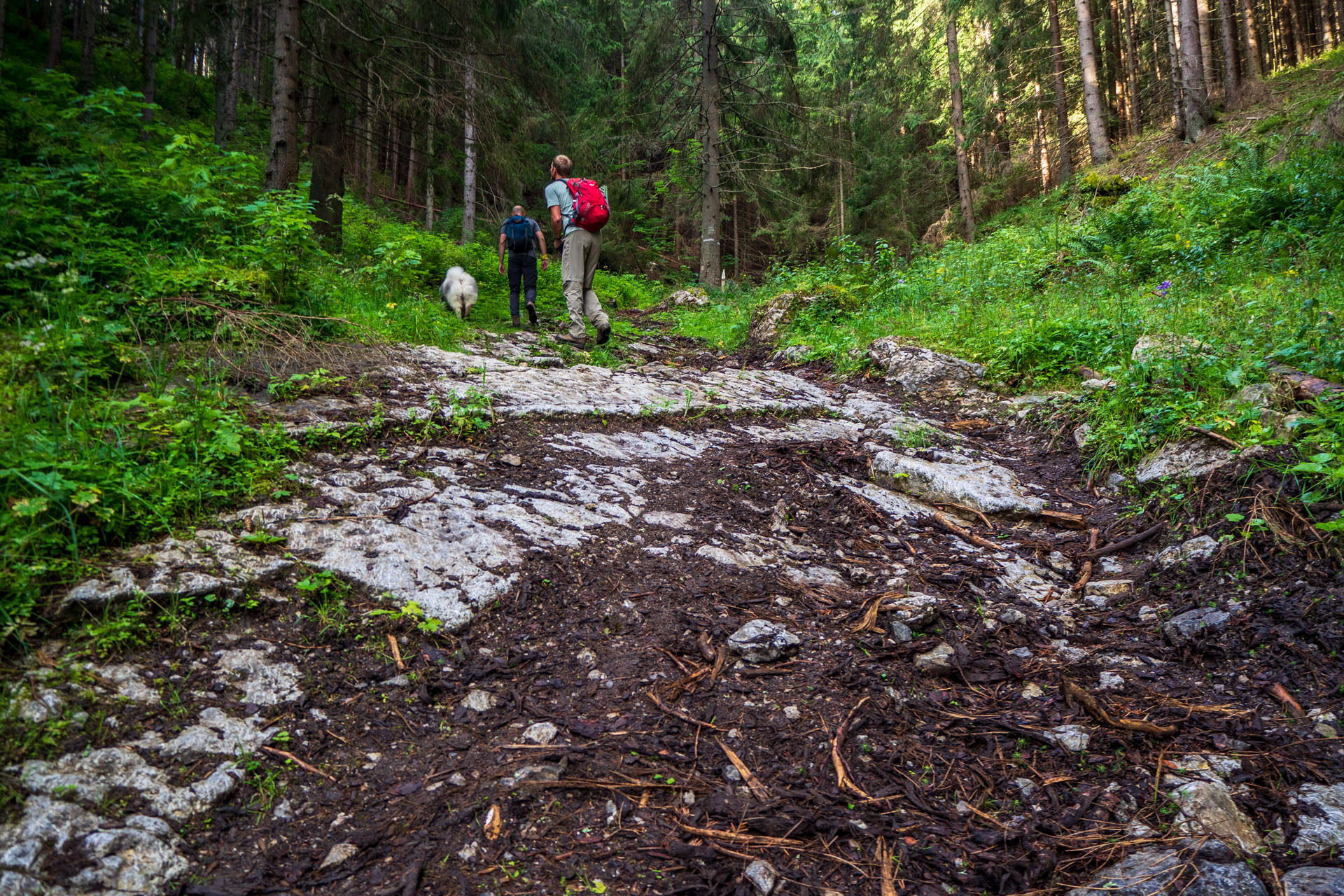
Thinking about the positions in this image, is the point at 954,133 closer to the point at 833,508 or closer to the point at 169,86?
the point at 833,508

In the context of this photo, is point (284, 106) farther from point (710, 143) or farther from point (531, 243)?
point (710, 143)

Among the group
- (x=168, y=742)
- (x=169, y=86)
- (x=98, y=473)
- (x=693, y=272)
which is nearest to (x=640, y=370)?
(x=98, y=473)

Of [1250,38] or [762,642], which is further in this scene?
[1250,38]

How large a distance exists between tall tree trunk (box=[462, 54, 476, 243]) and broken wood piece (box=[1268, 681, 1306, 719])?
35.0 feet

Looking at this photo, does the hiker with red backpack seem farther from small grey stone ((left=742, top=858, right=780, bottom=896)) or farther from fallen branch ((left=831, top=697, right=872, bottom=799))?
small grey stone ((left=742, top=858, right=780, bottom=896))

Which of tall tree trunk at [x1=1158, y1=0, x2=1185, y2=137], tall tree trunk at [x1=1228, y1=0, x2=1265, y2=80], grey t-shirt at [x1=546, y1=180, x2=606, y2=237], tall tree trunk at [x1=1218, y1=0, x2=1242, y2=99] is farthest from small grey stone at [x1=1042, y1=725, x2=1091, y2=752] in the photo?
tall tree trunk at [x1=1228, y1=0, x2=1265, y2=80]

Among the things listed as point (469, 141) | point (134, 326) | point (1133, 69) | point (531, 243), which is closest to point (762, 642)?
point (134, 326)

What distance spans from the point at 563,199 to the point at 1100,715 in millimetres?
7583

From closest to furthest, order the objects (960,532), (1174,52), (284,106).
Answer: (960,532), (284,106), (1174,52)

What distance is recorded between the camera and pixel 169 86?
88.0 ft

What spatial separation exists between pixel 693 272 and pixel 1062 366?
780 inches

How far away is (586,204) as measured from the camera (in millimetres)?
7844

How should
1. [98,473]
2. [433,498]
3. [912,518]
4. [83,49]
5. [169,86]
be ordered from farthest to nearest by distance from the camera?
[169,86]
[83,49]
[912,518]
[433,498]
[98,473]

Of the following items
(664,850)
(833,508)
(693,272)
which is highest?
(693,272)
